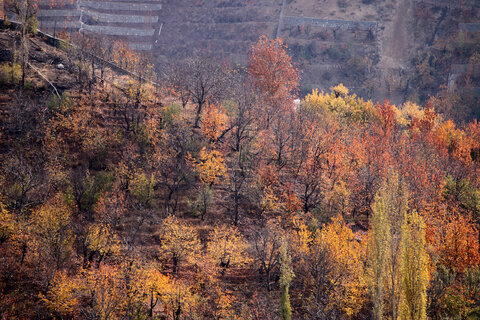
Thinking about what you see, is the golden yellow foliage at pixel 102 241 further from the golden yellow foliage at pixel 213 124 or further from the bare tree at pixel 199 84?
the bare tree at pixel 199 84

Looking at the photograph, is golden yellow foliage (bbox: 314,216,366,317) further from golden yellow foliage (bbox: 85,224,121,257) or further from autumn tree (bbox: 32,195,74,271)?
autumn tree (bbox: 32,195,74,271)

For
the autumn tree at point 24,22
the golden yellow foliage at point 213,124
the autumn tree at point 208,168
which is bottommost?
the autumn tree at point 208,168

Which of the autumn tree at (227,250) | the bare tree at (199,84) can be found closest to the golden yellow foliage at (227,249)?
the autumn tree at (227,250)

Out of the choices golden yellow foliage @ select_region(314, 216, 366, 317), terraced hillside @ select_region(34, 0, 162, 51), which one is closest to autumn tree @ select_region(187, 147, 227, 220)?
golden yellow foliage @ select_region(314, 216, 366, 317)

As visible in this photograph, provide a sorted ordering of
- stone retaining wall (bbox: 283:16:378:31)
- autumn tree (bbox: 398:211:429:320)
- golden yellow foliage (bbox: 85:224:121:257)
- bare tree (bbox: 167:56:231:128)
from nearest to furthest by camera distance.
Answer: autumn tree (bbox: 398:211:429:320), golden yellow foliage (bbox: 85:224:121:257), bare tree (bbox: 167:56:231:128), stone retaining wall (bbox: 283:16:378:31)

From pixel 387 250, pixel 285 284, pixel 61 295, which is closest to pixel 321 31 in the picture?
pixel 285 284

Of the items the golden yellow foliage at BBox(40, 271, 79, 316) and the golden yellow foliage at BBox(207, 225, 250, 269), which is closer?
the golden yellow foliage at BBox(40, 271, 79, 316)

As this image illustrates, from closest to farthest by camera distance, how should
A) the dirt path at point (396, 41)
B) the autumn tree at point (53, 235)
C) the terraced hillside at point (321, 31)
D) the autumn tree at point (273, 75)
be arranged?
the autumn tree at point (53, 235) < the autumn tree at point (273, 75) < the terraced hillside at point (321, 31) < the dirt path at point (396, 41)

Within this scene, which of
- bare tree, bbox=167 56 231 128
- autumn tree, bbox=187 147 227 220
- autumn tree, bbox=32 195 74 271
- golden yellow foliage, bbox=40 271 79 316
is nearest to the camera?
golden yellow foliage, bbox=40 271 79 316

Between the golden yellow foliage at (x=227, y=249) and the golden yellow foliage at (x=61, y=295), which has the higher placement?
the golden yellow foliage at (x=227, y=249)

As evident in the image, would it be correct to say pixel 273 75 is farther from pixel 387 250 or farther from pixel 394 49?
pixel 394 49

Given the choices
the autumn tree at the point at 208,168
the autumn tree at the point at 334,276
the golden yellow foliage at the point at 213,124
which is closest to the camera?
the autumn tree at the point at 334,276

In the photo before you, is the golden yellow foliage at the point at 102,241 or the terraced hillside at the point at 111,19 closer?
the golden yellow foliage at the point at 102,241

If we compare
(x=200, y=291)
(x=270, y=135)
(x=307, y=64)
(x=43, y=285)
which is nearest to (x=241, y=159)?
(x=270, y=135)
